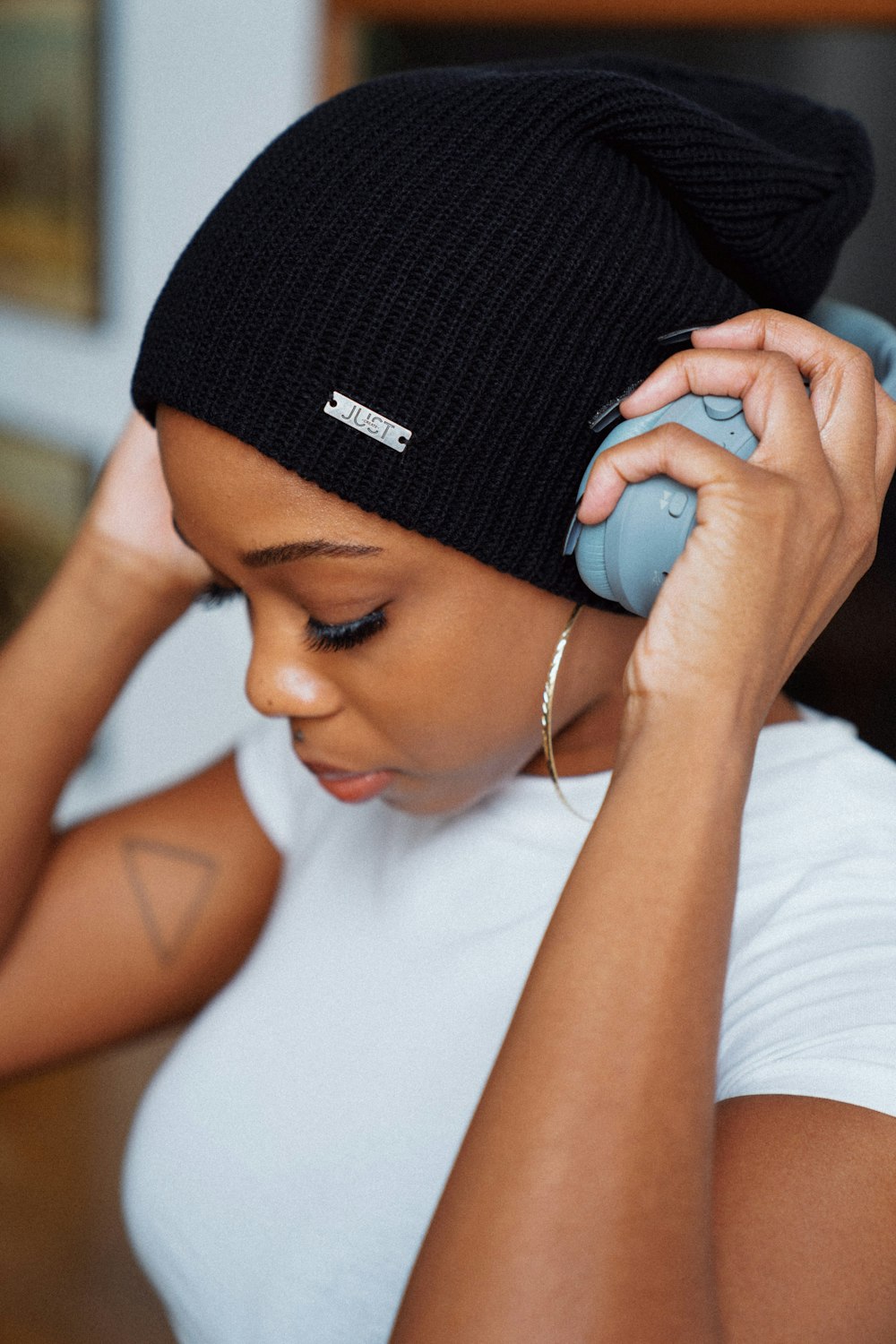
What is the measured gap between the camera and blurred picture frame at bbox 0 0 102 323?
2209mm

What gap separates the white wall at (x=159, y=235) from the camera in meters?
2.01

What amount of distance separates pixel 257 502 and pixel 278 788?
48 centimetres

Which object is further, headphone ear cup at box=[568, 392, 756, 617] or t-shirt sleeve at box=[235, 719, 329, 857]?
t-shirt sleeve at box=[235, 719, 329, 857]

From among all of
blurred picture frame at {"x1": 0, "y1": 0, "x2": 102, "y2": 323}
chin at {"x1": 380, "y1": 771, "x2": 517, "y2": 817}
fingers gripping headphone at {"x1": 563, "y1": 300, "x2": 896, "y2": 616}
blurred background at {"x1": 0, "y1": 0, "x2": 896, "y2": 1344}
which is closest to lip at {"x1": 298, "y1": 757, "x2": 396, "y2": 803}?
chin at {"x1": 380, "y1": 771, "x2": 517, "y2": 817}

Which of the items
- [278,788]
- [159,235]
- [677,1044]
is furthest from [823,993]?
[159,235]

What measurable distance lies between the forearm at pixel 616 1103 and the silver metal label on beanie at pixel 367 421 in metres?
0.25

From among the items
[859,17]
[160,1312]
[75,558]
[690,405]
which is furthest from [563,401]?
[160,1312]

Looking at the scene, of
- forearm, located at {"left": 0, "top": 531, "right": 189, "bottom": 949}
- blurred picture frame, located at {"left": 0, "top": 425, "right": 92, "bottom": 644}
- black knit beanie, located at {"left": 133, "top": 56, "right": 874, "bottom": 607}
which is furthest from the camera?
blurred picture frame, located at {"left": 0, "top": 425, "right": 92, "bottom": 644}

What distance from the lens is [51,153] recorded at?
2.31 metres

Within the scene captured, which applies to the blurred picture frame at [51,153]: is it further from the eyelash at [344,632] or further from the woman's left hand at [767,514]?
the woman's left hand at [767,514]

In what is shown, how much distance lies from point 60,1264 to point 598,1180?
4.53 ft

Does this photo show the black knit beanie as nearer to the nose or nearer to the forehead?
the forehead

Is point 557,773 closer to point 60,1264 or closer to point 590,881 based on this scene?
point 590,881

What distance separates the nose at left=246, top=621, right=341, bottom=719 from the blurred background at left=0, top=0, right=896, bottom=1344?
400mm
